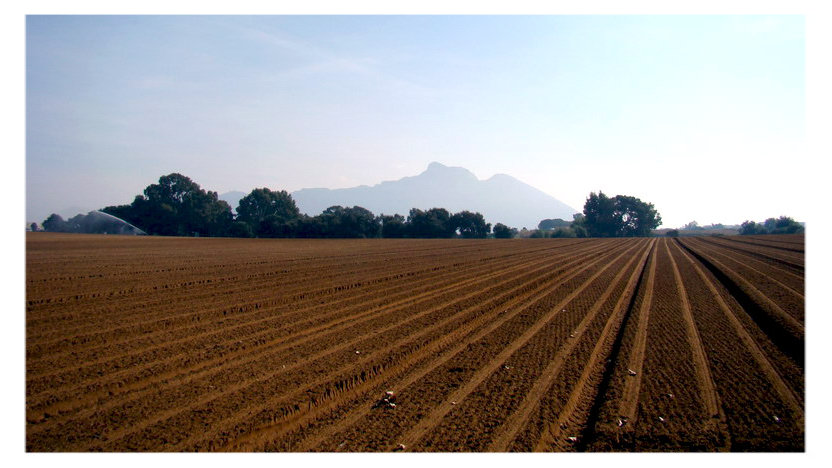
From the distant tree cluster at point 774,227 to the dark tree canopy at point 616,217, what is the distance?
1837 centimetres

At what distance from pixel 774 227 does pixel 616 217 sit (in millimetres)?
29274

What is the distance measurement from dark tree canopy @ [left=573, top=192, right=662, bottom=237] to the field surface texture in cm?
9742

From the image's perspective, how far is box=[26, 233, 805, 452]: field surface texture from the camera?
4.33 metres

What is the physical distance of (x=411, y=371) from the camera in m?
6.02

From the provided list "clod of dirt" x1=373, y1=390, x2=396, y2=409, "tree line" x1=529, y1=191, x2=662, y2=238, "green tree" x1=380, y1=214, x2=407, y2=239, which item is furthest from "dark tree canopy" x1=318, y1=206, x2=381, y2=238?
"clod of dirt" x1=373, y1=390, x2=396, y2=409

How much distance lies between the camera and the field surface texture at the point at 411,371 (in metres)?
4.33

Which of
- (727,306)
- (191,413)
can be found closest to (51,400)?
(191,413)

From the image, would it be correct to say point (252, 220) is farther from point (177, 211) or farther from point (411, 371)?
point (411, 371)

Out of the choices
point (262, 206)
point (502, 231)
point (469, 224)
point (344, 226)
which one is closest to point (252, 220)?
point (262, 206)

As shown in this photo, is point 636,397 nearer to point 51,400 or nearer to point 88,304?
point 51,400

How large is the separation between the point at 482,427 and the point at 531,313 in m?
5.64

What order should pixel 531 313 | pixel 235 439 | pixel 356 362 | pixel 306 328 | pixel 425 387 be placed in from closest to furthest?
pixel 235 439, pixel 425 387, pixel 356 362, pixel 306 328, pixel 531 313

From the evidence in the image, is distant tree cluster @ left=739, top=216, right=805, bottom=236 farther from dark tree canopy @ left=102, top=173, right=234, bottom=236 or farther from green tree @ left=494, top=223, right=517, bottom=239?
dark tree canopy @ left=102, top=173, right=234, bottom=236

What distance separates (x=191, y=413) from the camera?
4.73m
